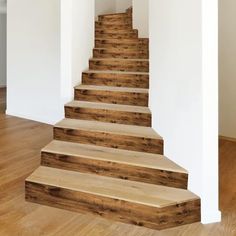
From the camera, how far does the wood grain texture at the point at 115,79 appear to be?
13.3ft

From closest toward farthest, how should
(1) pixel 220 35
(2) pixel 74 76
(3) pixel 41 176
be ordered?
(3) pixel 41 176, (2) pixel 74 76, (1) pixel 220 35

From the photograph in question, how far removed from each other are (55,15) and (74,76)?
5.45 ft

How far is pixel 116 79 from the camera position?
13.7 ft

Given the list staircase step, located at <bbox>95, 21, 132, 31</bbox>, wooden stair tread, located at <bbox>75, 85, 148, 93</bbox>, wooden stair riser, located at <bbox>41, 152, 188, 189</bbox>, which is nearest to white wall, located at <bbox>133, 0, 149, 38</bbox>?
staircase step, located at <bbox>95, 21, 132, 31</bbox>

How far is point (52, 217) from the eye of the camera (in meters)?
2.50

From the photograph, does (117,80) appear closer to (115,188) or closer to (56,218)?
(115,188)

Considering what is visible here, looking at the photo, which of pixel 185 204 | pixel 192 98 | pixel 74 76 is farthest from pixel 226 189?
pixel 74 76

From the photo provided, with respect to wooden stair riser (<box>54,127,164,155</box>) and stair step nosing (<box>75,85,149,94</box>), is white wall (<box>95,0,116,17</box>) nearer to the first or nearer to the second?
stair step nosing (<box>75,85,149,94</box>)

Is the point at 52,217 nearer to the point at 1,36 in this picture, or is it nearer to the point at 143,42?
the point at 143,42

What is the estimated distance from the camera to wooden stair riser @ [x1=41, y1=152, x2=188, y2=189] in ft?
8.66

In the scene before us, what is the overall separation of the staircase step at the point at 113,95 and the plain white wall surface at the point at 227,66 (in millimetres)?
1551

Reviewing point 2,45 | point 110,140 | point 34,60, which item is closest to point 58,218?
point 110,140

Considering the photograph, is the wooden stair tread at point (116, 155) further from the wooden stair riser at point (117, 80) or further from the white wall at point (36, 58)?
the white wall at point (36, 58)

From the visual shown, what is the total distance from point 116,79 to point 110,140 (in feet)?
3.97
